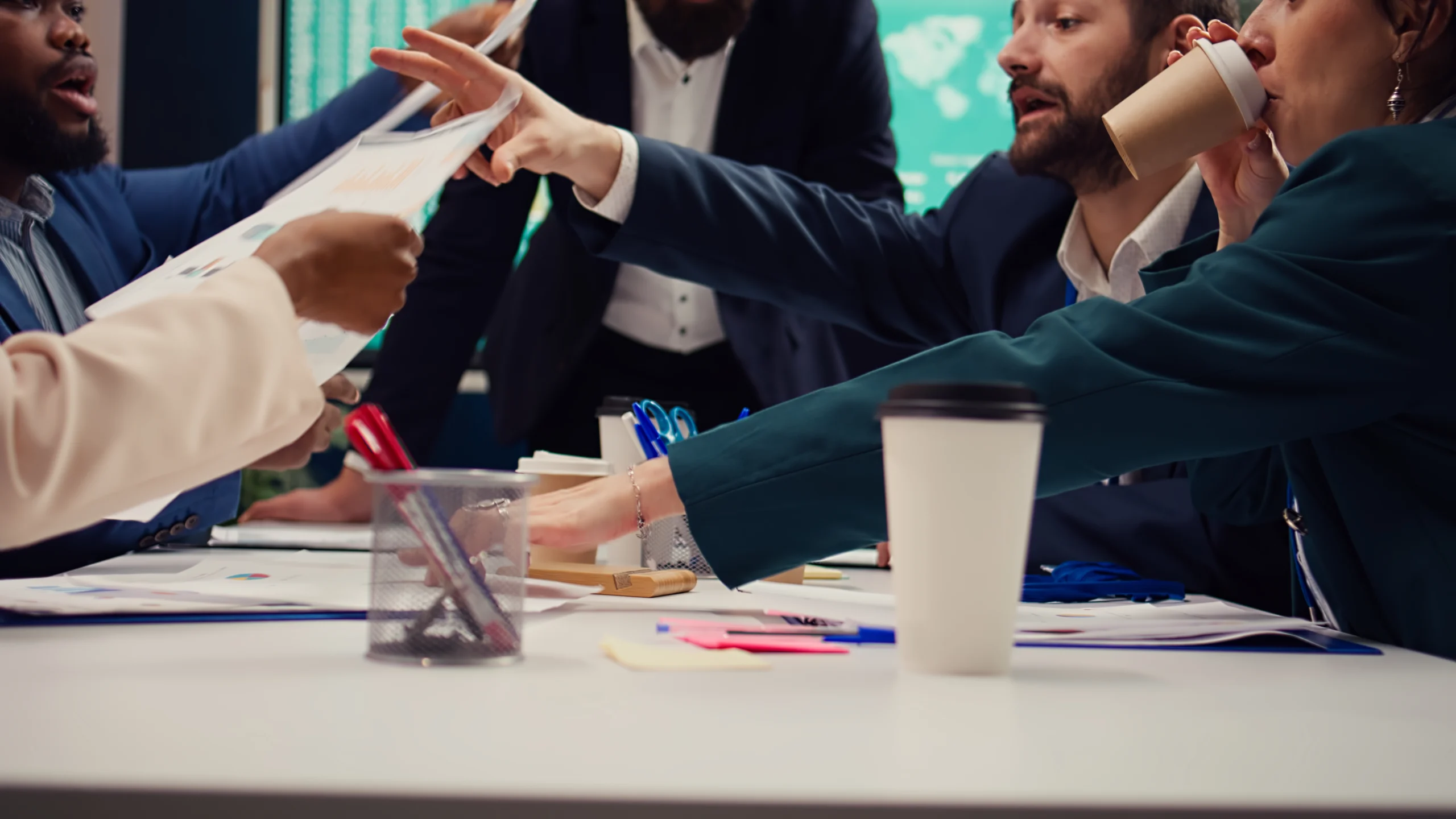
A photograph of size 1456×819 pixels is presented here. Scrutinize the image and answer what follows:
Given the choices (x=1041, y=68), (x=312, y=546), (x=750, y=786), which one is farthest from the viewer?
(x=1041, y=68)

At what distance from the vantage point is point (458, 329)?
7.55 ft

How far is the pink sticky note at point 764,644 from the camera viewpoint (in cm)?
76

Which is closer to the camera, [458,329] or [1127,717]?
[1127,717]

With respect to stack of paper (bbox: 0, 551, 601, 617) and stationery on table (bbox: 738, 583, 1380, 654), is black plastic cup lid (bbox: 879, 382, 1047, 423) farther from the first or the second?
stack of paper (bbox: 0, 551, 601, 617)

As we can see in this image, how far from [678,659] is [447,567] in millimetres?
143

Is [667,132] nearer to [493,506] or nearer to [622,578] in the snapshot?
[622,578]

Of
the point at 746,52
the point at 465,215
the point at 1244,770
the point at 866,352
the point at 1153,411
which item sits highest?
the point at 746,52

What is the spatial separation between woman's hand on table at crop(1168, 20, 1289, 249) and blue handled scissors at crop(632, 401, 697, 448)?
616 mm

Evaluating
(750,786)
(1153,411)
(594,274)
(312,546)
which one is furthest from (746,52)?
(750,786)

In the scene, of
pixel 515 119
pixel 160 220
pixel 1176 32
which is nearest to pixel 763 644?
pixel 515 119

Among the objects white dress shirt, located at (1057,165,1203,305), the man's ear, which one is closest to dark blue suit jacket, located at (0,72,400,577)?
white dress shirt, located at (1057,165,1203,305)

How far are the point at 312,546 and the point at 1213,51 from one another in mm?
1165

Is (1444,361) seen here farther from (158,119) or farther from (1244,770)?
(158,119)

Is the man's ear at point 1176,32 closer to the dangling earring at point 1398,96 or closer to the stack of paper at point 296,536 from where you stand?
the dangling earring at point 1398,96
